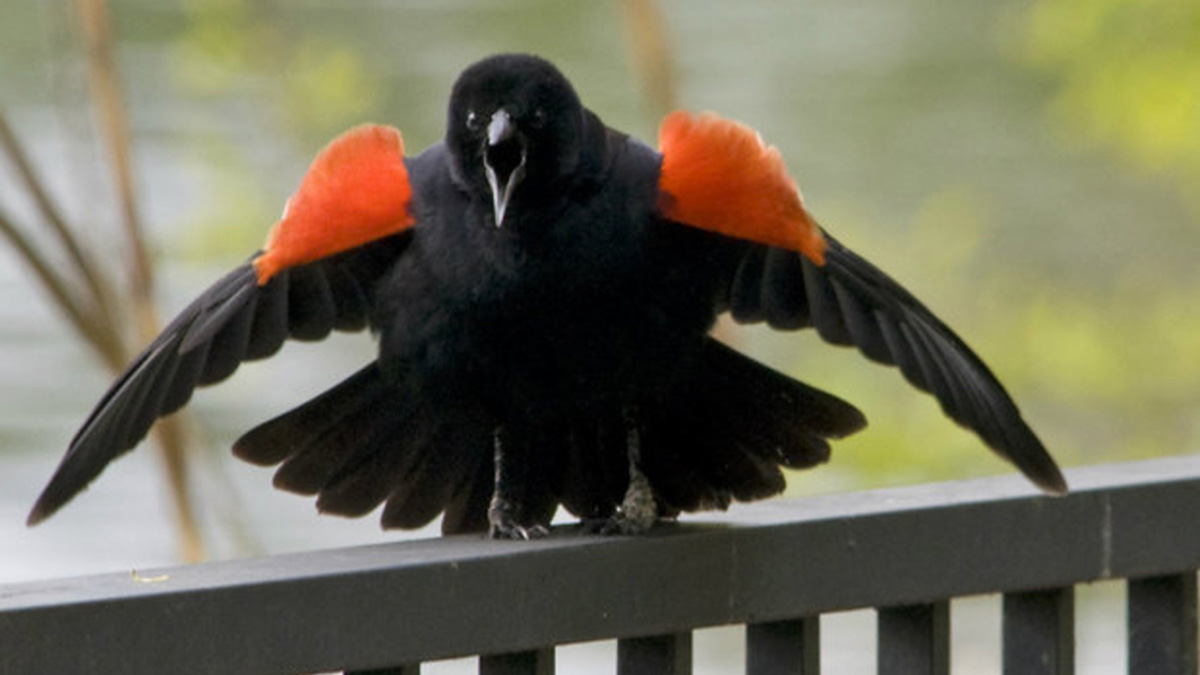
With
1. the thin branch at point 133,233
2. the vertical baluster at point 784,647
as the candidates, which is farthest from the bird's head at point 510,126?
the thin branch at point 133,233

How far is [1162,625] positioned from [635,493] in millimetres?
797

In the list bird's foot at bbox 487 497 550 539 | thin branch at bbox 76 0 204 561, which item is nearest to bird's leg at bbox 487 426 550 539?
bird's foot at bbox 487 497 550 539

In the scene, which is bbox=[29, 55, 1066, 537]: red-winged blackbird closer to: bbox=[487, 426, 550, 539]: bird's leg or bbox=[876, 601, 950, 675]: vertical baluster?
bbox=[487, 426, 550, 539]: bird's leg

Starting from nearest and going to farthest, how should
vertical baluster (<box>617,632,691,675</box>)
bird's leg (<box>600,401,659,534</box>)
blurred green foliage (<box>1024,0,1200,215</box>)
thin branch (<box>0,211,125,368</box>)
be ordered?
vertical baluster (<box>617,632,691,675</box>) → bird's leg (<box>600,401,659,534</box>) → thin branch (<box>0,211,125,368</box>) → blurred green foliage (<box>1024,0,1200,215</box>)

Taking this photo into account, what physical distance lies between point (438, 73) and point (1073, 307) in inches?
220

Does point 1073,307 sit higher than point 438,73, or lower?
lower

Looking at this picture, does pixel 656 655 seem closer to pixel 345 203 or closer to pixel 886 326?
pixel 886 326

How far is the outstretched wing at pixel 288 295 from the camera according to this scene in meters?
2.76

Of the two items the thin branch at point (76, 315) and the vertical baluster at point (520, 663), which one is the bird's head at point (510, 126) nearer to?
the vertical baluster at point (520, 663)

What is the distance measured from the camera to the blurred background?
645 centimetres

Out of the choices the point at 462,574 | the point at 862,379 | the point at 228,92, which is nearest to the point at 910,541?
the point at 462,574

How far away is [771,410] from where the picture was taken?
3.35 m

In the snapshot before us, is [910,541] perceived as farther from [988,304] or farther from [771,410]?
[988,304]

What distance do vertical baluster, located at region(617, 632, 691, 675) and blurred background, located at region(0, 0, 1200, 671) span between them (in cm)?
265
